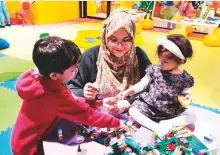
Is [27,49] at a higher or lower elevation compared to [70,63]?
lower

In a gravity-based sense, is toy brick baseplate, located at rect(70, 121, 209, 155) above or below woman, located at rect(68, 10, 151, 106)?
below

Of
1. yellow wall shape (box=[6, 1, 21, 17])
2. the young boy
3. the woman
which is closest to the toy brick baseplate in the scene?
the young boy

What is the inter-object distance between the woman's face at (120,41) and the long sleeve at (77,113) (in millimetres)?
482

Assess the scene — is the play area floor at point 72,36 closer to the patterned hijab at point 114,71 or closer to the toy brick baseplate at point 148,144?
the toy brick baseplate at point 148,144

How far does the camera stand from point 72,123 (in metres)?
1.21

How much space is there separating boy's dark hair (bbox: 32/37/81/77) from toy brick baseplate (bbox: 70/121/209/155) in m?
0.33

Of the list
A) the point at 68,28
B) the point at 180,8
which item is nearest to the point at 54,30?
the point at 68,28

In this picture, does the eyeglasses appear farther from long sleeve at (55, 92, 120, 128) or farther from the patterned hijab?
long sleeve at (55, 92, 120, 128)

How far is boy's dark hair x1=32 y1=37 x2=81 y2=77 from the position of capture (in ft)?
3.10

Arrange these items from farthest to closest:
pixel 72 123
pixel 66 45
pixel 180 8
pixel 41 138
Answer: pixel 180 8
pixel 72 123
pixel 41 138
pixel 66 45

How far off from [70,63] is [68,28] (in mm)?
4264

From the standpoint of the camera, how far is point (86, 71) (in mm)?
1583

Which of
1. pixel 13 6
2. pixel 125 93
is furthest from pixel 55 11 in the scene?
pixel 125 93

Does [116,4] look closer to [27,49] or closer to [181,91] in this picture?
[27,49]
